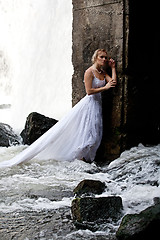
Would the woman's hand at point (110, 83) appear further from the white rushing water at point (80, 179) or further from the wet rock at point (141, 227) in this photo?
the wet rock at point (141, 227)

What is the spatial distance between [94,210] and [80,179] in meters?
1.57

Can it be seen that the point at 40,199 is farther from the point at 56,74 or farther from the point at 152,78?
the point at 56,74

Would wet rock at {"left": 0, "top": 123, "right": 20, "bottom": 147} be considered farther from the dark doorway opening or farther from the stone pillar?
the dark doorway opening

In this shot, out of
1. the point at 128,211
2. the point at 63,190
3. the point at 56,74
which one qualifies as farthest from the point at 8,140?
the point at 56,74

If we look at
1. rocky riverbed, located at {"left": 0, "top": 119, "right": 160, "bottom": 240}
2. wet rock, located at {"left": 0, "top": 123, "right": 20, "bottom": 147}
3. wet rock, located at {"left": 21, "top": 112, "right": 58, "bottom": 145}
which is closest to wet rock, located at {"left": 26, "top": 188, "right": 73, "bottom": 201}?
rocky riverbed, located at {"left": 0, "top": 119, "right": 160, "bottom": 240}

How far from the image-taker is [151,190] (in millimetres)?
4188

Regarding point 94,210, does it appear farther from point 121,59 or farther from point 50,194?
point 121,59

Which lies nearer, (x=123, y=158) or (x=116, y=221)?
(x=116, y=221)

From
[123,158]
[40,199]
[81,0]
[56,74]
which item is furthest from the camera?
[56,74]

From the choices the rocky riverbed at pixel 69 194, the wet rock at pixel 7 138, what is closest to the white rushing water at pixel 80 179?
the rocky riverbed at pixel 69 194

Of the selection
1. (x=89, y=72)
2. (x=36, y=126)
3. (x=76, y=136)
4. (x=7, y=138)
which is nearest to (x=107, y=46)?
(x=89, y=72)

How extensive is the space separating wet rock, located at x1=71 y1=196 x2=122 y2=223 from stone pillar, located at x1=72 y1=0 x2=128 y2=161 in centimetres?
255

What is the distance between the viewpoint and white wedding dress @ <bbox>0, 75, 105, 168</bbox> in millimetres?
5742

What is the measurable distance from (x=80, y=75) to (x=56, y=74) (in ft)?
22.9
